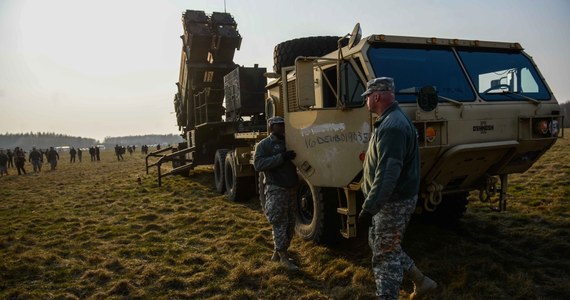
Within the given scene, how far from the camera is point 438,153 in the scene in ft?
13.4

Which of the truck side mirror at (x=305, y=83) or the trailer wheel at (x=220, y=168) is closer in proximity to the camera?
the truck side mirror at (x=305, y=83)

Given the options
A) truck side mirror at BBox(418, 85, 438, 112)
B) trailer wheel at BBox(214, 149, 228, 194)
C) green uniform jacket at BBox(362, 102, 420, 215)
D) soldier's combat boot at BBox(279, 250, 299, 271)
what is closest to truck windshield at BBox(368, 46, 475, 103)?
truck side mirror at BBox(418, 85, 438, 112)

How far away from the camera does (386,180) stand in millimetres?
2828

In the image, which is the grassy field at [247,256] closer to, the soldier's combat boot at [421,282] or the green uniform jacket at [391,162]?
the soldier's combat boot at [421,282]

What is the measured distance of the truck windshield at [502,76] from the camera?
4.61 meters

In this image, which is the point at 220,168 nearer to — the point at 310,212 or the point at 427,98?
the point at 310,212

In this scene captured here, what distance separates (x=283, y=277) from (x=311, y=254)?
2.59 ft

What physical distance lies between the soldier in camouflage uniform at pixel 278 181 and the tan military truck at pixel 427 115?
0.28m

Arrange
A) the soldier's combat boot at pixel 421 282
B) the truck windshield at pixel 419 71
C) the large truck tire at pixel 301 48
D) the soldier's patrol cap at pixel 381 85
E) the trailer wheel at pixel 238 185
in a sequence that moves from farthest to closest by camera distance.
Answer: the trailer wheel at pixel 238 185 < the large truck tire at pixel 301 48 < the truck windshield at pixel 419 71 < the soldier's combat boot at pixel 421 282 < the soldier's patrol cap at pixel 381 85

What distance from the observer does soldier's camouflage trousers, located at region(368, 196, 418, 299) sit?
3051mm

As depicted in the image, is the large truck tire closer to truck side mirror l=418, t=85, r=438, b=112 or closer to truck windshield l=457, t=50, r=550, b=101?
truck windshield l=457, t=50, r=550, b=101

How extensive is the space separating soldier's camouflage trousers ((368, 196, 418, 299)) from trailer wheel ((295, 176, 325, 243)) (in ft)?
6.34

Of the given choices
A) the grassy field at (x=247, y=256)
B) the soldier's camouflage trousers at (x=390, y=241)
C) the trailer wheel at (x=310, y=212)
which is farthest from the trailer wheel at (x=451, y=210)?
the soldier's camouflage trousers at (x=390, y=241)

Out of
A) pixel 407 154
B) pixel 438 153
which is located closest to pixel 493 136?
pixel 438 153
